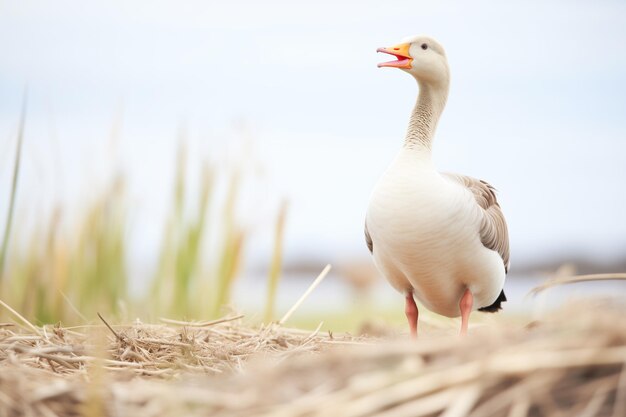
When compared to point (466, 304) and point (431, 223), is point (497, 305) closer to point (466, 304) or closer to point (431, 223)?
point (466, 304)

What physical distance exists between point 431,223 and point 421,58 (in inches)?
34.7

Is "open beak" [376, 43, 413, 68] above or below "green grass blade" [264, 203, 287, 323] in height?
above

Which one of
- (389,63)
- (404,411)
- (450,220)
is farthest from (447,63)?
(404,411)

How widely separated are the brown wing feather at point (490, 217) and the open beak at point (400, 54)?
0.55m

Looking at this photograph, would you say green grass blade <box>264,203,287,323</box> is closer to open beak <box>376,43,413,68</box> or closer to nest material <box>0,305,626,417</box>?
open beak <box>376,43,413,68</box>

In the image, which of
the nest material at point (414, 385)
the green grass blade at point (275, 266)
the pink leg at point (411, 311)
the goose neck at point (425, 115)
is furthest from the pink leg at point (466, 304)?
the nest material at point (414, 385)

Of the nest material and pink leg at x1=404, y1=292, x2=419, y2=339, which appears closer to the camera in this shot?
the nest material

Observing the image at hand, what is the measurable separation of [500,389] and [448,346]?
0.12 metres

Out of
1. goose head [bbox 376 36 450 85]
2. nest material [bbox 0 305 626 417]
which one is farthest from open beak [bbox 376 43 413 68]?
nest material [bbox 0 305 626 417]

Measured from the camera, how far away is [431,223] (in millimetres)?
3010

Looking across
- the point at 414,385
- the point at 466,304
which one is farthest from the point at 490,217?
Result: the point at 414,385

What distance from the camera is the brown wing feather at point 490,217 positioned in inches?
129

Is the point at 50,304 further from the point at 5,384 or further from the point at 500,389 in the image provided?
the point at 500,389

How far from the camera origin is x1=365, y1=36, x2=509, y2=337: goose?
3035 millimetres
